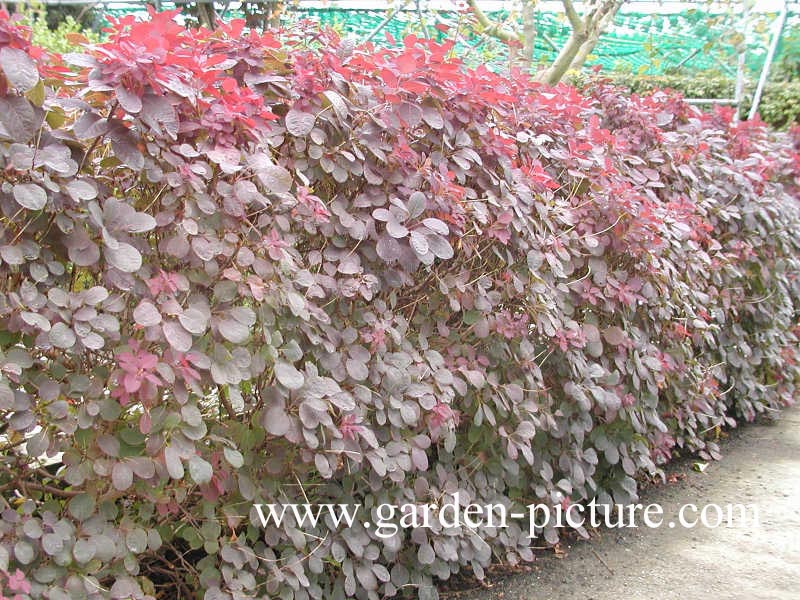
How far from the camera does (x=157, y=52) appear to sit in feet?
5.99

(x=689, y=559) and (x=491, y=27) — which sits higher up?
(x=491, y=27)

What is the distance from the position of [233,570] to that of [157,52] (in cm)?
129

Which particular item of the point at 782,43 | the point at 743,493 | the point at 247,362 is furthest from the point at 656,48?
the point at 247,362

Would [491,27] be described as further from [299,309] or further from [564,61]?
[299,309]

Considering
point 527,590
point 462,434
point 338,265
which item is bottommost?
point 527,590

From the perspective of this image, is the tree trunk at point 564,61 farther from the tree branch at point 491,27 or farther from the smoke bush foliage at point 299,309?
the smoke bush foliage at point 299,309

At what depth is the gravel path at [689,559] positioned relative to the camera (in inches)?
113

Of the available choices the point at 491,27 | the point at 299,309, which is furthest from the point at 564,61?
the point at 299,309

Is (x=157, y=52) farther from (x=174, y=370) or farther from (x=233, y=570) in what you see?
(x=233, y=570)

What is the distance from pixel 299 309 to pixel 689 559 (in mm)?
1976

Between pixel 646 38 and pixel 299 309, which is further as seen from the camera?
pixel 646 38

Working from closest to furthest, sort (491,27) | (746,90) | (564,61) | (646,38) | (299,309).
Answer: (299,309) → (564,61) → (491,27) → (746,90) → (646,38)

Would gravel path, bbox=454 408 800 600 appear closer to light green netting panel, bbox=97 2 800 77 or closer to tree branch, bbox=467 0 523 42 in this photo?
tree branch, bbox=467 0 523 42

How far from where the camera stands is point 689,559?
314 centimetres
